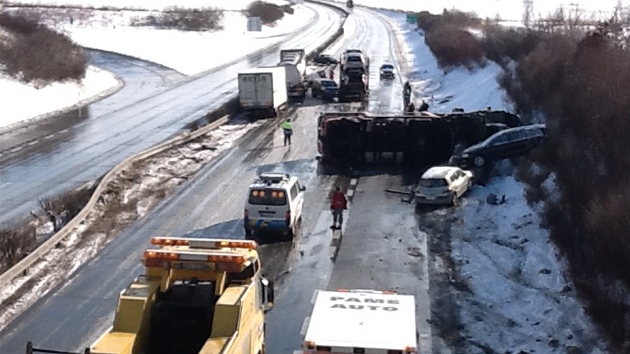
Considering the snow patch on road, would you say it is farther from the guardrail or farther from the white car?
the white car

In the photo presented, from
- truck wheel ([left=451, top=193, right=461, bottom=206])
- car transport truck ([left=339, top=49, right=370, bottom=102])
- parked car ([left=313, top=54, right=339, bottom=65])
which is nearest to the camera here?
truck wheel ([left=451, top=193, right=461, bottom=206])

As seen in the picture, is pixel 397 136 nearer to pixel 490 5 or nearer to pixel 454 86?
pixel 454 86

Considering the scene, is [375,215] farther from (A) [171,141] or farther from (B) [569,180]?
(A) [171,141]

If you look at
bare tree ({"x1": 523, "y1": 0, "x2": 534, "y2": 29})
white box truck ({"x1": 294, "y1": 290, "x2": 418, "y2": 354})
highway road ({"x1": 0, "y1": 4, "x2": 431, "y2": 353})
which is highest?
bare tree ({"x1": 523, "y1": 0, "x2": 534, "y2": 29})

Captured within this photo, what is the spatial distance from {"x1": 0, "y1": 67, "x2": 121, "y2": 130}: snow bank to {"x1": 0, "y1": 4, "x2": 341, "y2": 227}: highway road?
175 cm

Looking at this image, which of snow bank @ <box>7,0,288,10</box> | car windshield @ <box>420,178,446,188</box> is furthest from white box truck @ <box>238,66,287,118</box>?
snow bank @ <box>7,0,288,10</box>

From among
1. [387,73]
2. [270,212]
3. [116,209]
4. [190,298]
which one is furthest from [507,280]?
[387,73]

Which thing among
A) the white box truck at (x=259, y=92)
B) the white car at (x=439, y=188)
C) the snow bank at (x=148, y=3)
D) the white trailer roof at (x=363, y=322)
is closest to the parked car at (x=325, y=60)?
the white box truck at (x=259, y=92)

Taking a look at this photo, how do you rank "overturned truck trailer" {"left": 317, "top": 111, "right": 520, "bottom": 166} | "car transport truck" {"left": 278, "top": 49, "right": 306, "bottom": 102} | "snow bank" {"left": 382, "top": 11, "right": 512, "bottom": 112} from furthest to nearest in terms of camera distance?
"car transport truck" {"left": 278, "top": 49, "right": 306, "bottom": 102}, "snow bank" {"left": 382, "top": 11, "right": 512, "bottom": 112}, "overturned truck trailer" {"left": 317, "top": 111, "right": 520, "bottom": 166}

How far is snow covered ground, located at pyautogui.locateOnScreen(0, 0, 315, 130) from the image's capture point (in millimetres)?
52594

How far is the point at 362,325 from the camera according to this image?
12703 mm

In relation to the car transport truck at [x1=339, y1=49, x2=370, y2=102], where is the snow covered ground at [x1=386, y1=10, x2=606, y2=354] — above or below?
below

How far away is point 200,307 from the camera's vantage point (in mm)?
12930

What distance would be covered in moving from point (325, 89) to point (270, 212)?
32103 millimetres
